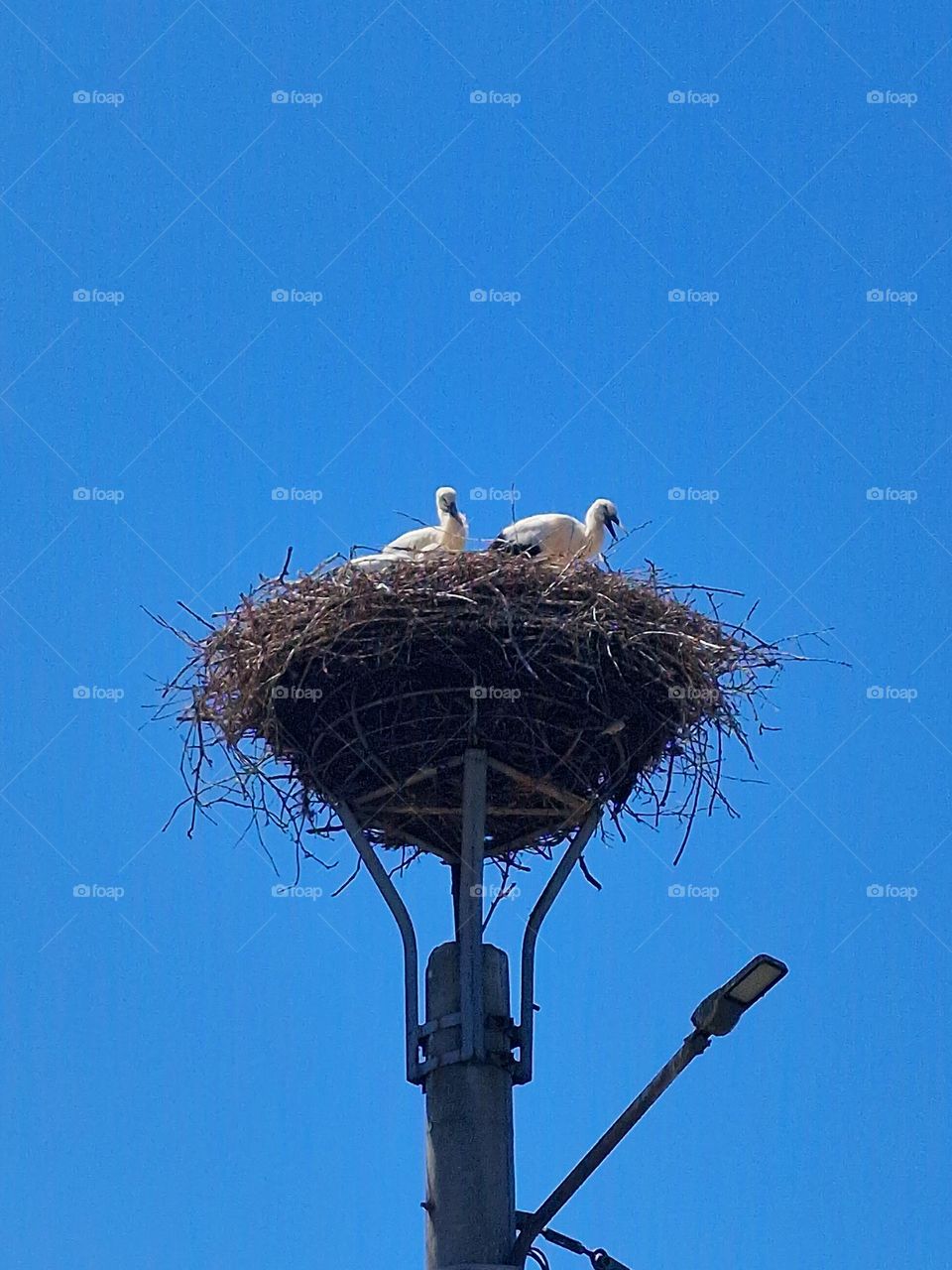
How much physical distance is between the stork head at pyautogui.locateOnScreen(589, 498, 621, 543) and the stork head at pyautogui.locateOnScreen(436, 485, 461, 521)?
3.29 feet

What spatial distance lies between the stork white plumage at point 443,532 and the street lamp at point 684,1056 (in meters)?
5.33

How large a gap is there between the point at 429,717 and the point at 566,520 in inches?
157

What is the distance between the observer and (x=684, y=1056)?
328 inches

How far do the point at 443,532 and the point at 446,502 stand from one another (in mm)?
831

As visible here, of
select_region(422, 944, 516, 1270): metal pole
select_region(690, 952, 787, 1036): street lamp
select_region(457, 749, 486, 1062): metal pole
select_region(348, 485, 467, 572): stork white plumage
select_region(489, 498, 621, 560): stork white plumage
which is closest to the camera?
select_region(690, 952, 787, 1036): street lamp

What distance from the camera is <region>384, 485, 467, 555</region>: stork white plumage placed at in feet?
45.6

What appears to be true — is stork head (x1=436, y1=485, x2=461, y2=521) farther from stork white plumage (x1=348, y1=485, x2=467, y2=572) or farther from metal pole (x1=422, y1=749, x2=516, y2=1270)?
metal pole (x1=422, y1=749, x2=516, y2=1270)

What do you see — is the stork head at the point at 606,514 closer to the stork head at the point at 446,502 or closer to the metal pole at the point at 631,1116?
the stork head at the point at 446,502

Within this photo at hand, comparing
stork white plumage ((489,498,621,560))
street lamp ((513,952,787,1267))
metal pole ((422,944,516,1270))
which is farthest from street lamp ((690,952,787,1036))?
stork white plumage ((489,498,621,560))

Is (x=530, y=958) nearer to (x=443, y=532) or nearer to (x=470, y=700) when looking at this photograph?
(x=470, y=700)

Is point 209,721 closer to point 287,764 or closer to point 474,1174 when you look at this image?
point 287,764

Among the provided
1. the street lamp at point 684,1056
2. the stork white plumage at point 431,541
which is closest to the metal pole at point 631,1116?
the street lamp at point 684,1056

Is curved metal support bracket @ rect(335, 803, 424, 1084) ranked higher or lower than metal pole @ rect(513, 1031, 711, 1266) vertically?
higher

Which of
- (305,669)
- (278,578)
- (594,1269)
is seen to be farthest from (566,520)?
(594,1269)
